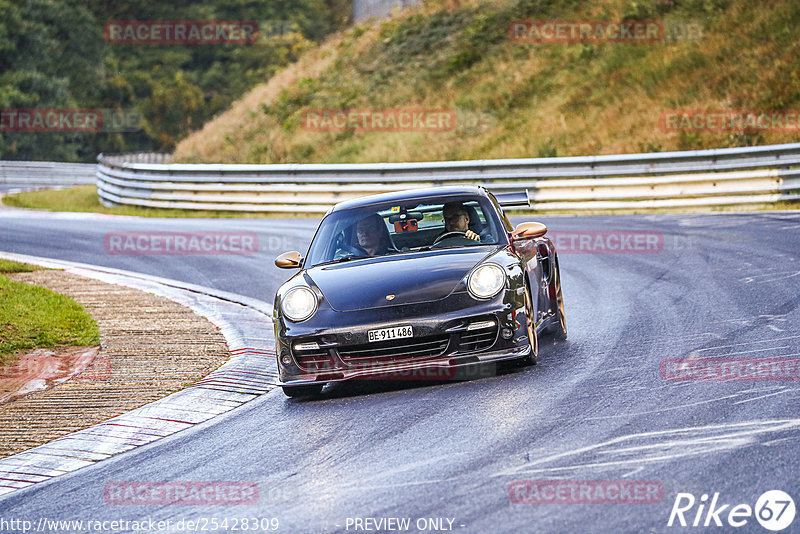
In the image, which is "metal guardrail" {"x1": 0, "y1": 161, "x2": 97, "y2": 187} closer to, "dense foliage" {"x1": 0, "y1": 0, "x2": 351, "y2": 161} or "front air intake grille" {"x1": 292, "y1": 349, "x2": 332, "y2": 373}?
"dense foliage" {"x1": 0, "y1": 0, "x2": 351, "y2": 161}

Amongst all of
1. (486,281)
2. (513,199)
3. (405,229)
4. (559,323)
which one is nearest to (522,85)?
(513,199)

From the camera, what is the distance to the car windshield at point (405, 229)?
885cm

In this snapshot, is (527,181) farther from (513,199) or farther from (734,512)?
(734,512)

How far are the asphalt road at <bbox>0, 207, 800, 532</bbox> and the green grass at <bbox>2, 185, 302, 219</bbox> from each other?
17.1 metres

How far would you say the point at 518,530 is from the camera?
460 centimetres

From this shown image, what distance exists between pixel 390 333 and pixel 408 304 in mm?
247

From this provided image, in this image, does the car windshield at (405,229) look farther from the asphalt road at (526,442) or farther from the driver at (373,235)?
the asphalt road at (526,442)

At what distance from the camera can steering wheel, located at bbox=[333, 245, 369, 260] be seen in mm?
8871

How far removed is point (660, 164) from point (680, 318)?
12331mm

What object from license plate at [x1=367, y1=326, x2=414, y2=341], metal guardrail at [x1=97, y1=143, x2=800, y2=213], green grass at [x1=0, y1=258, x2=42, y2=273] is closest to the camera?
license plate at [x1=367, y1=326, x2=414, y2=341]

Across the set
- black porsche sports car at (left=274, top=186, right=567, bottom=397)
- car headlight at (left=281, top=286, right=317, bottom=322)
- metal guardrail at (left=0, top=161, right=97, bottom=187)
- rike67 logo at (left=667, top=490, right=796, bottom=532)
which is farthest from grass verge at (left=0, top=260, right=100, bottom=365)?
metal guardrail at (left=0, top=161, right=97, bottom=187)

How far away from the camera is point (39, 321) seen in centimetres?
1106

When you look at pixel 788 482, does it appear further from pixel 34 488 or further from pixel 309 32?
pixel 309 32

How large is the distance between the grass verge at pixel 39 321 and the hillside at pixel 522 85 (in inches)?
659
